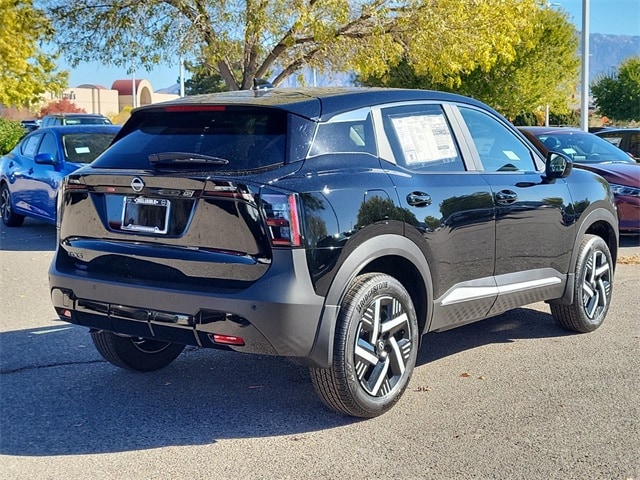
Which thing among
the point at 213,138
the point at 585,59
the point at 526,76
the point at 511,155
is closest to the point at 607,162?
the point at 511,155

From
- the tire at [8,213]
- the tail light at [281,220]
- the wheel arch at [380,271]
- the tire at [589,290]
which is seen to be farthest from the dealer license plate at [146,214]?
the tire at [8,213]

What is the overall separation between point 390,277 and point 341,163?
68cm

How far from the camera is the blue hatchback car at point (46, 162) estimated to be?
38.2 feet

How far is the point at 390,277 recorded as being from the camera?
4.71 meters

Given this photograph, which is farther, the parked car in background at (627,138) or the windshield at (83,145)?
the parked car in background at (627,138)

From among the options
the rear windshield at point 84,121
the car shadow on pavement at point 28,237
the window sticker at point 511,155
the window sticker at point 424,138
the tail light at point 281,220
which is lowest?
the car shadow on pavement at point 28,237

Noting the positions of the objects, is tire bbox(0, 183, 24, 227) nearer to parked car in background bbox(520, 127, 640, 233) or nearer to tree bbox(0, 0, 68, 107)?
tree bbox(0, 0, 68, 107)

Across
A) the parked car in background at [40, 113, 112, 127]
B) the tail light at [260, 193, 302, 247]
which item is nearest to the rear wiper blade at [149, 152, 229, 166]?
the tail light at [260, 193, 302, 247]

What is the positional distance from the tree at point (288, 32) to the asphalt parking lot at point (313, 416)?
37.3 feet

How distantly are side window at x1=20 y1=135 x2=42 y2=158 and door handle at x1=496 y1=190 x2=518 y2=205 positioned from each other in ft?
28.9

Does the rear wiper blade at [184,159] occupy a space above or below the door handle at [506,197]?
above

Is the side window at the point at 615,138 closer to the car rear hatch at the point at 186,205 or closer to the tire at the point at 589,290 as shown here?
the tire at the point at 589,290

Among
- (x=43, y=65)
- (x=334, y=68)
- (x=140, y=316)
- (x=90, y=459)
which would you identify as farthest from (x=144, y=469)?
(x=43, y=65)

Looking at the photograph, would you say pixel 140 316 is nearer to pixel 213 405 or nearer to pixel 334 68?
pixel 213 405
